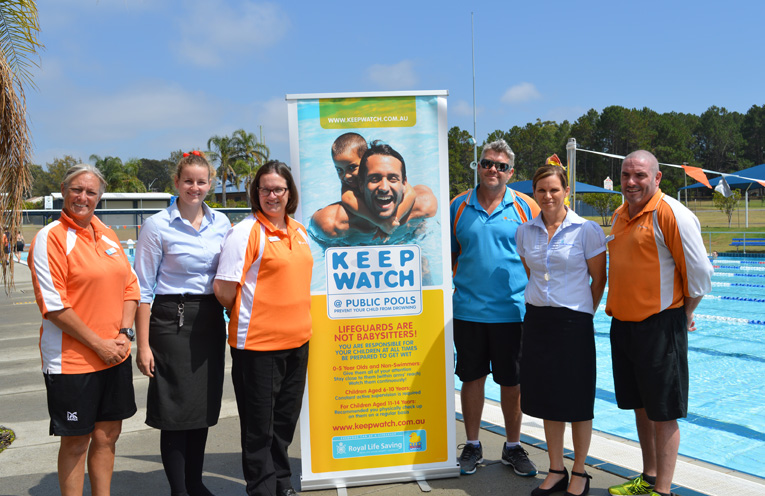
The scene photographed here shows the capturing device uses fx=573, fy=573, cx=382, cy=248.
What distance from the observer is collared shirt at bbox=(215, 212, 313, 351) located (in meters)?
2.95

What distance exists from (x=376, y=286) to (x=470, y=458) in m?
1.25

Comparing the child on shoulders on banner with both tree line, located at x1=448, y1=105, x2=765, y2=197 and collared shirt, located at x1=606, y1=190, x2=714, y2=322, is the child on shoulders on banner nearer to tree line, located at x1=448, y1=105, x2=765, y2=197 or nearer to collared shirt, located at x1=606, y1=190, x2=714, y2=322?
collared shirt, located at x1=606, y1=190, x2=714, y2=322

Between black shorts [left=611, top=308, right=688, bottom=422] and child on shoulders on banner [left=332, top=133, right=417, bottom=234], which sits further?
child on shoulders on banner [left=332, top=133, right=417, bottom=234]

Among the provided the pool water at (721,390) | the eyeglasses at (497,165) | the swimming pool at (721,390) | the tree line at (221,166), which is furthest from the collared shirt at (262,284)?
the tree line at (221,166)

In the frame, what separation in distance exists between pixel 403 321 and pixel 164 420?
145 cm

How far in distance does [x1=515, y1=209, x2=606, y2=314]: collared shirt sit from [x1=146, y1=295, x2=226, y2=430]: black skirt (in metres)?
1.81

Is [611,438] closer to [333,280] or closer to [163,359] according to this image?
[333,280]

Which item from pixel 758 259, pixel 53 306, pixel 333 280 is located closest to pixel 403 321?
pixel 333 280

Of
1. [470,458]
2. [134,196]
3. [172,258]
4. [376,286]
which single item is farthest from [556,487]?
[134,196]

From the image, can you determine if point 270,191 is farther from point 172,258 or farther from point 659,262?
point 659,262

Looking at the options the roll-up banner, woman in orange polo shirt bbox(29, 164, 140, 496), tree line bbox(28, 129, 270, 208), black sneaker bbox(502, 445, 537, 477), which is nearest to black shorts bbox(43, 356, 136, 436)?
woman in orange polo shirt bbox(29, 164, 140, 496)

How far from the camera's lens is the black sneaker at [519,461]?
350 centimetres

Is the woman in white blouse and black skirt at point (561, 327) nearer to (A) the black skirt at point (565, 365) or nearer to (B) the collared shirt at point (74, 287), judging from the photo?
(A) the black skirt at point (565, 365)

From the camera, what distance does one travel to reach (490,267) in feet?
11.7
